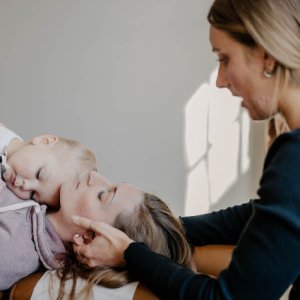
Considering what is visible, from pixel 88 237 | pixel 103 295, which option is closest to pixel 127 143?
pixel 88 237

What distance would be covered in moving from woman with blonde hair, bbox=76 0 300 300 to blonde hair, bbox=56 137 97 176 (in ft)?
1.38

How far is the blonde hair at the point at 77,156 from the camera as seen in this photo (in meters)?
1.32

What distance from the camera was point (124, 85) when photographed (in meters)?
2.28

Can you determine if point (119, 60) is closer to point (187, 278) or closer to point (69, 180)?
point (69, 180)

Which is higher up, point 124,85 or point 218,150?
point 124,85

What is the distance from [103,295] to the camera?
988 mm

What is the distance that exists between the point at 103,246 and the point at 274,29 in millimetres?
616

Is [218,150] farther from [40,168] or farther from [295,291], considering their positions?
[295,291]

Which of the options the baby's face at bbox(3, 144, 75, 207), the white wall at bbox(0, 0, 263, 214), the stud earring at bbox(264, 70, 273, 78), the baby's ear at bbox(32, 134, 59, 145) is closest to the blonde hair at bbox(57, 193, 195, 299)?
the baby's face at bbox(3, 144, 75, 207)

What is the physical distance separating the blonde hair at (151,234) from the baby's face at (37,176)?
0.21 meters

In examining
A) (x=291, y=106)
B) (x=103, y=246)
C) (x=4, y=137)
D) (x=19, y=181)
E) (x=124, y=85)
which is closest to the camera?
(x=291, y=106)

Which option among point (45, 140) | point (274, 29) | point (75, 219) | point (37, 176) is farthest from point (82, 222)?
point (274, 29)

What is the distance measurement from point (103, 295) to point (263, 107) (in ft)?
1.78

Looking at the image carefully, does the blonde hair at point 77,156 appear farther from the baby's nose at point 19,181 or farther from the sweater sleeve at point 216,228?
the sweater sleeve at point 216,228
